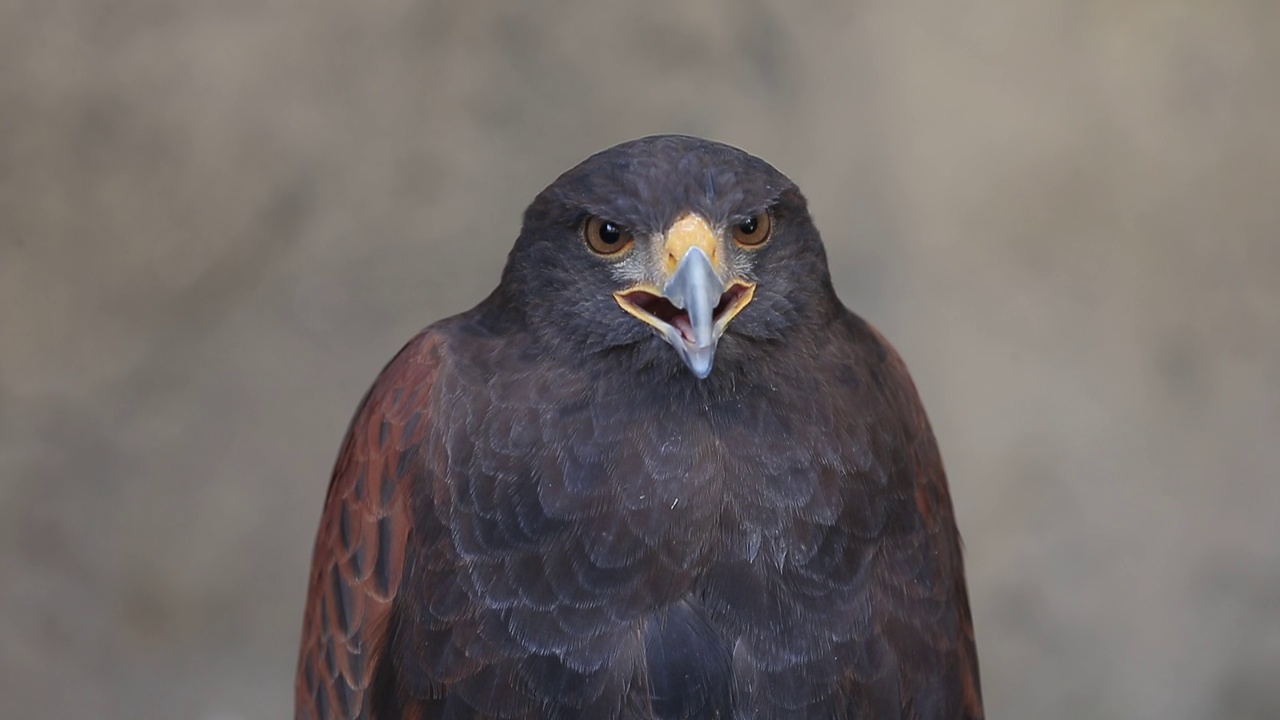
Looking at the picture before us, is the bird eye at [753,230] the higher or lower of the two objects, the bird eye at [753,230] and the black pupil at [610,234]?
the lower

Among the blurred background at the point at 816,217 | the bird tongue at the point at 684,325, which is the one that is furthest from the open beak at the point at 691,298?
the blurred background at the point at 816,217

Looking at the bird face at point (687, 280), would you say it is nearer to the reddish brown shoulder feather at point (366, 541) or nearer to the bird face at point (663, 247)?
the bird face at point (663, 247)

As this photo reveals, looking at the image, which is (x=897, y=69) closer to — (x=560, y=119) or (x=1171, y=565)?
(x=560, y=119)

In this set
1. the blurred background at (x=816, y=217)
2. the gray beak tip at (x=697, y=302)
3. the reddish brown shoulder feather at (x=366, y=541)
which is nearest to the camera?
the gray beak tip at (x=697, y=302)

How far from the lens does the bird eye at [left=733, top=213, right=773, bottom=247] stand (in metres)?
2.30

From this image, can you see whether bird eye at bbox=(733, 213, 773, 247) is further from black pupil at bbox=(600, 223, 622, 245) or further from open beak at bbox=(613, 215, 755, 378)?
black pupil at bbox=(600, 223, 622, 245)

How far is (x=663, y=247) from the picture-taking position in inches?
87.8

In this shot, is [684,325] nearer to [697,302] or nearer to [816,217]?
[697,302]

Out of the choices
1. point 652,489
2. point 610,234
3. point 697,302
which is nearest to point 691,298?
point 697,302

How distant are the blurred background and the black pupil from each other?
208 centimetres

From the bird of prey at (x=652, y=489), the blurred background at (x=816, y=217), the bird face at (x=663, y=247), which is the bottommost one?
the bird of prey at (x=652, y=489)

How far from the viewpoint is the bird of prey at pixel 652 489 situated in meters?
2.23

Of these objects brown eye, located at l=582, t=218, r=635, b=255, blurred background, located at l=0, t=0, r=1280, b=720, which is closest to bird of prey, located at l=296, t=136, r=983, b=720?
brown eye, located at l=582, t=218, r=635, b=255

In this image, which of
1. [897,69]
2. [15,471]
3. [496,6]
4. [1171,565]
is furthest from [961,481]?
[15,471]
